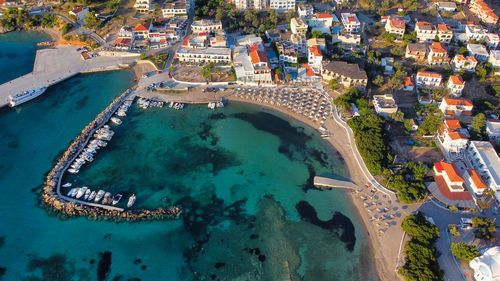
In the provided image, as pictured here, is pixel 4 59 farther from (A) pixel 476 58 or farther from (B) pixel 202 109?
(A) pixel 476 58

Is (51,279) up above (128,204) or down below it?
below

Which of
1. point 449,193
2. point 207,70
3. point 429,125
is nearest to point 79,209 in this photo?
point 207,70

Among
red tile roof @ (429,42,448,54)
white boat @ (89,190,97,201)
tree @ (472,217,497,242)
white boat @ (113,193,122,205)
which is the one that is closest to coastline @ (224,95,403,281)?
tree @ (472,217,497,242)

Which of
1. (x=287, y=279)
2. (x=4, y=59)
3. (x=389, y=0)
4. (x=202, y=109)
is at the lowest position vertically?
(x=287, y=279)

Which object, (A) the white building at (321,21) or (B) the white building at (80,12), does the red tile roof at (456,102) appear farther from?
(B) the white building at (80,12)

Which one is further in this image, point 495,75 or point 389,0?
point 389,0

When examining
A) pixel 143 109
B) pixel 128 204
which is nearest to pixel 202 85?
pixel 143 109

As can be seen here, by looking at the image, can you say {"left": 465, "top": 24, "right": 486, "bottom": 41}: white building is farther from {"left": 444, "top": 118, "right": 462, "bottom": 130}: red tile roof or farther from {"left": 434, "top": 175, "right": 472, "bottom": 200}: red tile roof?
{"left": 434, "top": 175, "right": 472, "bottom": 200}: red tile roof
